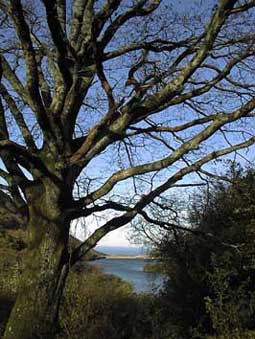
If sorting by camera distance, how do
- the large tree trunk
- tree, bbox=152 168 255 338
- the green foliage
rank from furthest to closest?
tree, bbox=152 168 255 338, the green foliage, the large tree trunk

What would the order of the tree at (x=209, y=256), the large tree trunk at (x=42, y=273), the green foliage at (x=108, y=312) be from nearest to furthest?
the large tree trunk at (x=42, y=273)
the green foliage at (x=108, y=312)
the tree at (x=209, y=256)

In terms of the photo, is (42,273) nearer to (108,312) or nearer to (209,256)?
(108,312)

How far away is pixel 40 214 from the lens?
7.57m

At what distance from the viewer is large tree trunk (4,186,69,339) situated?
23.0 feet

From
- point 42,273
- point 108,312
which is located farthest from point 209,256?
point 42,273

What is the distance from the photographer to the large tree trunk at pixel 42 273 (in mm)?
7004

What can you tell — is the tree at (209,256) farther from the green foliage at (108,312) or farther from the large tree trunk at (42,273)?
the large tree trunk at (42,273)

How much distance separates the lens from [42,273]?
7215 mm

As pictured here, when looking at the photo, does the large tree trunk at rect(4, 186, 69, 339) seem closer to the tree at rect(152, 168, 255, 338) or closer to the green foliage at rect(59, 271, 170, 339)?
the green foliage at rect(59, 271, 170, 339)

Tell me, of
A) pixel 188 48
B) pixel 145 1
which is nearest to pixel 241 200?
pixel 188 48

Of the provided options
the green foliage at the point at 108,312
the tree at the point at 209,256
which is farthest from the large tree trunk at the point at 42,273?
Result: the tree at the point at 209,256

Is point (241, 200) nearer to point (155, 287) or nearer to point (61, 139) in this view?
point (155, 287)

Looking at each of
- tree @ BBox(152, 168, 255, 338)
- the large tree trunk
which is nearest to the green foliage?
tree @ BBox(152, 168, 255, 338)

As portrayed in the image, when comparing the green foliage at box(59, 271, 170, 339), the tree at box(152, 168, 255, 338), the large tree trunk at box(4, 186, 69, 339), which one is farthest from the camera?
the tree at box(152, 168, 255, 338)
